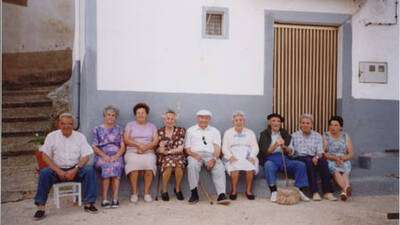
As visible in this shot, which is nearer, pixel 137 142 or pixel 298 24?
pixel 137 142

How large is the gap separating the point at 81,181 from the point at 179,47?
2.47 m

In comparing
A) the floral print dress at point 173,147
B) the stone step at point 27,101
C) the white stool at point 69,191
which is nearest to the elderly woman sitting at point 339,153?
the floral print dress at point 173,147

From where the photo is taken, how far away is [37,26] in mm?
11031

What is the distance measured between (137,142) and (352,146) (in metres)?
3.46

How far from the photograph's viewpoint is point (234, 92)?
7180 millimetres

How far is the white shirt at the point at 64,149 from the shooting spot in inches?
229

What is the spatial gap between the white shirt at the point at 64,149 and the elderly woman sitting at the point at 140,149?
603 mm

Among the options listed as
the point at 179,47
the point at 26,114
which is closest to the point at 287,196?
the point at 179,47

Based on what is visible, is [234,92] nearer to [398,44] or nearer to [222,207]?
[222,207]

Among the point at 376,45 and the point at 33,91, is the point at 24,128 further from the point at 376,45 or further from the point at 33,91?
the point at 376,45

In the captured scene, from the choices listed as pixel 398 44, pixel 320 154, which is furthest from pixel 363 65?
pixel 320 154

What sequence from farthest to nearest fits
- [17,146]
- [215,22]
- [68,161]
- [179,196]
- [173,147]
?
[17,146]
[215,22]
[173,147]
[179,196]
[68,161]

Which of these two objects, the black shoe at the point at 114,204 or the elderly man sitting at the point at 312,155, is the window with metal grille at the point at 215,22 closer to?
the elderly man sitting at the point at 312,155

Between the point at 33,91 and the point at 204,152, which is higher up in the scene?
the point at 33,91
